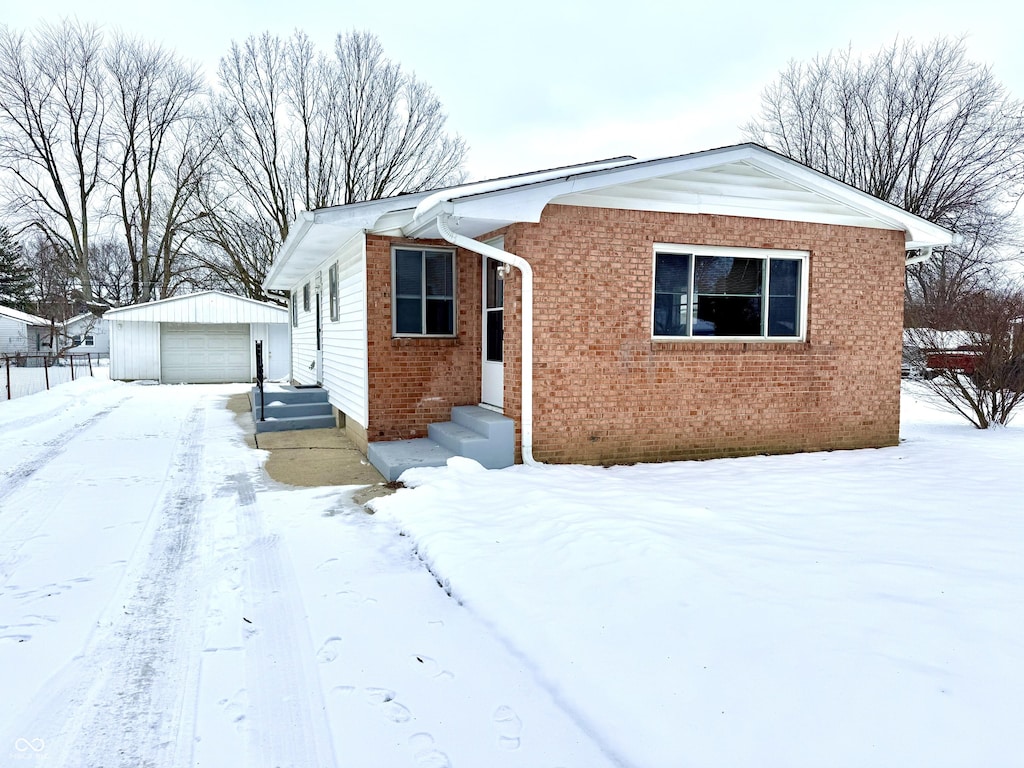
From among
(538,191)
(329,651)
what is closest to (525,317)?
(538,191)

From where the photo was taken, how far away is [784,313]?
7.84 metres

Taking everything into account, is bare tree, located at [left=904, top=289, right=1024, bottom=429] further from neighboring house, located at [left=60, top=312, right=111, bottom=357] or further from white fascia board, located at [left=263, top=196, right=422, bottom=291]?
neighboring house, located at [left=60, top=312, right=111, bottom=357]

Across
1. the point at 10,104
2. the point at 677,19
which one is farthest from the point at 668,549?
the point at 10,104

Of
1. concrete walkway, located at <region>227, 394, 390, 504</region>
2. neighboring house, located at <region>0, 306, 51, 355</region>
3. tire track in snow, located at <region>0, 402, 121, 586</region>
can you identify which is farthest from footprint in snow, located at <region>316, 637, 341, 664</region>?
neighboring house, located at <region>0, 306, 51, 355</region>

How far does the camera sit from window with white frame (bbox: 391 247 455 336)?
7.92 metres

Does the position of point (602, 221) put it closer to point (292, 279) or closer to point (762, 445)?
point (762, 445)

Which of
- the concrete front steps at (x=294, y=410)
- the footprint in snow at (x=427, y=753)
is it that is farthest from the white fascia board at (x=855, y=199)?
the concrete front steps at (x=294, y=410)

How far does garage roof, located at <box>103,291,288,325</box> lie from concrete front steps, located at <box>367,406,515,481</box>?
15.4 m

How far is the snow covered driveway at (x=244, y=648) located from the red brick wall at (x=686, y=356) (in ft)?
8.69

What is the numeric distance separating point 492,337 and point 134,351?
17.1 m

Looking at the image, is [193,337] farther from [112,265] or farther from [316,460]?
[112,265]

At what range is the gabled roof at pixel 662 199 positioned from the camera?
21.1ft

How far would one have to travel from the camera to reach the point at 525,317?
262 inches

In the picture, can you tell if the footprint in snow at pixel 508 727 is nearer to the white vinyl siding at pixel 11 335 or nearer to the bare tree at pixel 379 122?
the bare tree at pixel 379 122
